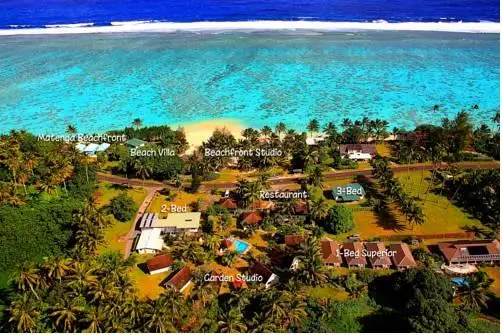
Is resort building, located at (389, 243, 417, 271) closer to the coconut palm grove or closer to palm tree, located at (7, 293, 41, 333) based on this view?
the coconut palm grove

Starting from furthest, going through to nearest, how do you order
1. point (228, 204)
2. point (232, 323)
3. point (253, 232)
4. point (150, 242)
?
1. point (228, 204)
2. point (253, 232)
3. point (150, 242)
4. point (232, 323)

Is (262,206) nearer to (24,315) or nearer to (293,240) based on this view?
(293,240)

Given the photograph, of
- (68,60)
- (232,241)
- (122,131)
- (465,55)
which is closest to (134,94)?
(122,131)

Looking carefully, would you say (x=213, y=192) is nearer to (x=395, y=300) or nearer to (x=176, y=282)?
(x=176, y=282)

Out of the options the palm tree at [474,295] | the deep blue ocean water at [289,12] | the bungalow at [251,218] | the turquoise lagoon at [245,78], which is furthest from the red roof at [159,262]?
the deep blue ocean water at [289,12]

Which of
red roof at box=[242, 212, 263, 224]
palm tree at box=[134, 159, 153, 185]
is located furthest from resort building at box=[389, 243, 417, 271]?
palm tree at box=[134, 159, 153, 185]

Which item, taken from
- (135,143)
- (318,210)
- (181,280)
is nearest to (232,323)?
(181,280)
